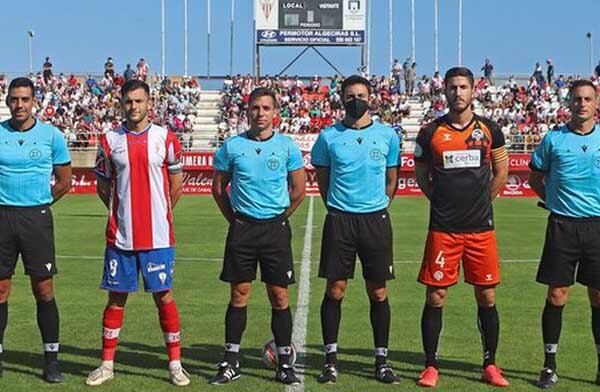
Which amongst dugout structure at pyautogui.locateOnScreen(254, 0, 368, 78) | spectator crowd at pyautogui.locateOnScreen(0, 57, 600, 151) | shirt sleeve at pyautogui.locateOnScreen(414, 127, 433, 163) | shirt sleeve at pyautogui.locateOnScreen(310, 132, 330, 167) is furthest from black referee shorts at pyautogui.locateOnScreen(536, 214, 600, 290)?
dugout structure at pyautogui.locateOnScreen(254, 0, 368, 78)

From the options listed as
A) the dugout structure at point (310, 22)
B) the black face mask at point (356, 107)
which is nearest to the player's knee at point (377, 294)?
the black face mask at point (356, 107)

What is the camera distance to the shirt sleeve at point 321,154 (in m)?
7.37

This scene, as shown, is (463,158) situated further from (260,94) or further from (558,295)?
(260,94)

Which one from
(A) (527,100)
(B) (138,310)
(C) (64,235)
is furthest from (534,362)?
(A) (527,100)

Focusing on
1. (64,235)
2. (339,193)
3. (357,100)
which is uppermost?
(357,100)

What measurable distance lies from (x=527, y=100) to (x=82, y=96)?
22263 millimetres

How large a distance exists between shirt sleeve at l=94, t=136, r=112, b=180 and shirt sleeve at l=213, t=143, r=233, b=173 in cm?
87

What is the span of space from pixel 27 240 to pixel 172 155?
1359 mm

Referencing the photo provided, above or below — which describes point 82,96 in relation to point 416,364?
above

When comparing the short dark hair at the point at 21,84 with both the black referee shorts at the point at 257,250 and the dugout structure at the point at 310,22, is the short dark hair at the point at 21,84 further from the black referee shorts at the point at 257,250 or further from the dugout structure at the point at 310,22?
the dugout structure at the point at 310,22

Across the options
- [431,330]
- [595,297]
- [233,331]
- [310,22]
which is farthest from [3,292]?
[310,22]

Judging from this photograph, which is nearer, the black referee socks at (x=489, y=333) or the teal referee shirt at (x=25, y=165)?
the teal referee shirt at (x=25, y=165)

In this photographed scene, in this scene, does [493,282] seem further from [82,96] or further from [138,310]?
[82,96]

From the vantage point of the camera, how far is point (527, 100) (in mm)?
44250
